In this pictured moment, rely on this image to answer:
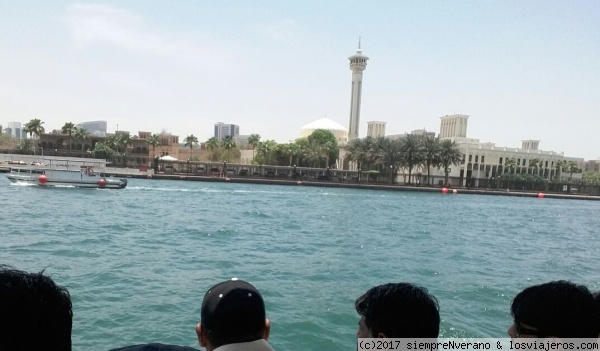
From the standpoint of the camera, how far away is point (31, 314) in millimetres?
1524

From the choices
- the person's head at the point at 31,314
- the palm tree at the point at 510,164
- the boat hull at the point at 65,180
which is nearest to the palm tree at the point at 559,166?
the palm tree at the point at 510,164

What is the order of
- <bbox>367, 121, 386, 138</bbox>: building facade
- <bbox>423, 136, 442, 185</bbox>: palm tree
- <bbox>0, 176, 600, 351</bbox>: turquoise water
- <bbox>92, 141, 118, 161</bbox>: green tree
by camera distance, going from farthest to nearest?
<bbox>367, 121, 386, 138</bbox>: building facade → <bbox>92, 141, 118, 161</bbox>: green tree → <bbox>423, 136, 442, 185</bbox>: palm tree → <bbox>0, 176, 600, 351</bbox>: turquoise water

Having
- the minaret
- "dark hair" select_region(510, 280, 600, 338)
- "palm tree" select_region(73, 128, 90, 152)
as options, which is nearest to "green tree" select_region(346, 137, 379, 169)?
the minaret

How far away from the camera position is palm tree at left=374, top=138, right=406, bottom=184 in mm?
74125

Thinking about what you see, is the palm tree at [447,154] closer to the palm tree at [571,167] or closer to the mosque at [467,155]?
the mosque at [467,155]

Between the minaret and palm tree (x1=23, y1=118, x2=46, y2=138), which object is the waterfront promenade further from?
the minaret

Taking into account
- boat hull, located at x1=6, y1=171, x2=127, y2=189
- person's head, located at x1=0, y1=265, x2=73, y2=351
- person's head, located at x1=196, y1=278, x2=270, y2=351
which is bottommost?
boat hull, located at x1=6, y1=171, x2=127, y2=189

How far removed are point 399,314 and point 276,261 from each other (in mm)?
14145

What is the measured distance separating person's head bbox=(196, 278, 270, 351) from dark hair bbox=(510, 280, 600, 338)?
1.22m

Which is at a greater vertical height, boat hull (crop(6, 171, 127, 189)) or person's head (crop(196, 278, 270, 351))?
person's head (crop(196, 278, 270, 351))

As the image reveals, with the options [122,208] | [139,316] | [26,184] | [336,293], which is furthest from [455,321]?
[26,184]

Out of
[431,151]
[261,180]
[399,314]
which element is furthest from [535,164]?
[399,314]

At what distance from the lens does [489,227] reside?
3141cm

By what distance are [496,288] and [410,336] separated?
12.9 meters
